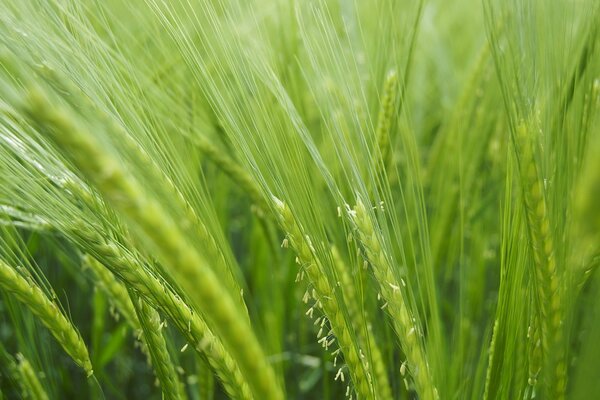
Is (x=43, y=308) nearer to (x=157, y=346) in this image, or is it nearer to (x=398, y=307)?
(x=157, y=346)

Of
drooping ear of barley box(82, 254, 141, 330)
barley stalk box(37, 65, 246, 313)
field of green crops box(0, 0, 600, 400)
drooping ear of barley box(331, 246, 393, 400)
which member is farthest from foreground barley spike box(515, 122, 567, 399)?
drooping ear of barley box(82, 254, 141, 330)

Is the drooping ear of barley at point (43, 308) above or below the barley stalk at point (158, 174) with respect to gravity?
below

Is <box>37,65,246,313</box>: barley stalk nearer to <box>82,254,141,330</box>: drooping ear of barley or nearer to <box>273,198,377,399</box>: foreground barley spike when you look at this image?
<box>273,198,377,399</box>: foreground barley spike

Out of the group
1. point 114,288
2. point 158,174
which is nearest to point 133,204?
point 158,174

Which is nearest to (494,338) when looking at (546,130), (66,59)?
(546,130)

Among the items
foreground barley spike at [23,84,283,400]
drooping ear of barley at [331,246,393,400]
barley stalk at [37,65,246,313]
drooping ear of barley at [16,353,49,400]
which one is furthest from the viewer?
drooping ear of barley at [16,353,49,400]

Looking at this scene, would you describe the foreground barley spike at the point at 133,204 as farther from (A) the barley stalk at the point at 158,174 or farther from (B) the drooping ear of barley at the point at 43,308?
(B) the drooping ear of barley at the point at 43,308

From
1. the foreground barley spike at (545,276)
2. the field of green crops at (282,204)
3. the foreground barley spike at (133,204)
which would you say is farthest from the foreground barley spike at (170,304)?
the foreground barley spike at (545,276)

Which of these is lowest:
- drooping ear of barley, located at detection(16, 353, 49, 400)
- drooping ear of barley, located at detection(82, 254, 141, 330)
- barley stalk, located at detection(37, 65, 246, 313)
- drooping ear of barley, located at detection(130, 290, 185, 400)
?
drooping ear of barley, located at detection(16, 353, 49, 400)

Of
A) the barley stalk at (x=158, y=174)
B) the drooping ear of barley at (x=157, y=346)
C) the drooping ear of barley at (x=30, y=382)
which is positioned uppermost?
the barley stalk at (x=158, y=174)
